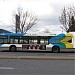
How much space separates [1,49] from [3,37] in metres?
2.06

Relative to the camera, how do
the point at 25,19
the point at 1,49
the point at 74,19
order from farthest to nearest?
the point at 25,19, the point at 74,19, the point at 1,49

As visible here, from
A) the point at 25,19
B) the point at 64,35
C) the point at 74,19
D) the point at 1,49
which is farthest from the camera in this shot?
the point at 25,19

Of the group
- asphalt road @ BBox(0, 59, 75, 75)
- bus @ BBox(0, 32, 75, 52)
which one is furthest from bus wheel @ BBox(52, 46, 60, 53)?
asphalt road @ BBox(0, 59, 75, 75)

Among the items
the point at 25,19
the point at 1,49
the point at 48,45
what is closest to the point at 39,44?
the point at 48,45

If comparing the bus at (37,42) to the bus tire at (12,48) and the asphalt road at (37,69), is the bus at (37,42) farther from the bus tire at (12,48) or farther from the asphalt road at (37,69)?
the asphalt road at (37,69)

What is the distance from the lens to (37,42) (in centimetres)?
3616

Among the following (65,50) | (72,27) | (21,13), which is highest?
(21,13)

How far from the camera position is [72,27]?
6166 cm

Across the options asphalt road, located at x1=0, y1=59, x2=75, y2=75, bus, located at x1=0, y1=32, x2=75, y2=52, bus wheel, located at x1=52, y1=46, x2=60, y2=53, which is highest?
bus, located at x1=0, y1=32, x2=75, y2=52

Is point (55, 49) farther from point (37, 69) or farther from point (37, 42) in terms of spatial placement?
point (37, 69)

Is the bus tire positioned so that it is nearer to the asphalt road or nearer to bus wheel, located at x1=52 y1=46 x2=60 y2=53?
bus wheel, located at x1=52 y1=46 x2=60 y2=53

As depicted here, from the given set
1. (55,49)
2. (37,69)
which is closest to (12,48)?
(55,49)

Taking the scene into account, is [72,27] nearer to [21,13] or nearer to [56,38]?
[21,13]

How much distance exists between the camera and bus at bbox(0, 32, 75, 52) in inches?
1396
